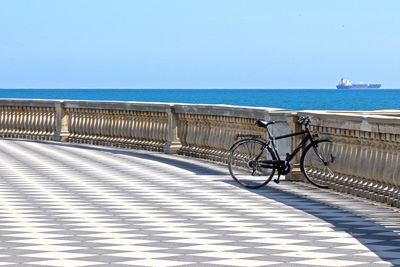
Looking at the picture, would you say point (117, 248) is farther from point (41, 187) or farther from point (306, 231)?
point (41, 187)

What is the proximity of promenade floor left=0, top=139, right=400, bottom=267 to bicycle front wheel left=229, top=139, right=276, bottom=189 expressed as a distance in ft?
0.69

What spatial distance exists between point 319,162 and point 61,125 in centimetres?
1099

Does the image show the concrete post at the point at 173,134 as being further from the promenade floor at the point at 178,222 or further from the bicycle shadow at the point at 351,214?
the bicycle shadow at the point at 351,214

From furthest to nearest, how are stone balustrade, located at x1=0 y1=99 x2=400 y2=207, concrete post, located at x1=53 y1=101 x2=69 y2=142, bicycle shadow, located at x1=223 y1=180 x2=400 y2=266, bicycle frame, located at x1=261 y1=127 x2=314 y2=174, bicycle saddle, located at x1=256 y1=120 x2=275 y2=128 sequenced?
1. concrete post, located at x1=53 y1=101 x2=69 y2=142
2. bicycle saddle, located at x1=256 y1=120 x2=275 y2=128
3. bicycle frame, located at x1=261 y1=127 x2=314 y2=174
4. stone balustrade, located at x1=0 y1=99 x2=400 y2=207
5. bicycle shadow, located at x1=223 y1=180 x2=400 y2=266

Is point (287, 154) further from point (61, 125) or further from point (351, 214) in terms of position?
point (61, 125)

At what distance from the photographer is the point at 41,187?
13.0m

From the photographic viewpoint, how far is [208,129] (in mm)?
17875

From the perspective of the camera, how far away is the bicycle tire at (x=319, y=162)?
13.1 meters

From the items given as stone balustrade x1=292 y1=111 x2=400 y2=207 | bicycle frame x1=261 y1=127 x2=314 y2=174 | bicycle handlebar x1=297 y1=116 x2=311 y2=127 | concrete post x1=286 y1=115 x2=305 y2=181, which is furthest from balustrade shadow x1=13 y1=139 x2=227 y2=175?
stone balustrade x1=292 y1=111 x2=400 y2=207

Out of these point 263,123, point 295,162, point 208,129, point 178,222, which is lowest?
point 178,222

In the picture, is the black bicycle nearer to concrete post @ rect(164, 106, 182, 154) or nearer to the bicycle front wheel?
the bicycle front wheel

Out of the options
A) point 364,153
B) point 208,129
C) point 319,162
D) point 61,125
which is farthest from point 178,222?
point 61,125

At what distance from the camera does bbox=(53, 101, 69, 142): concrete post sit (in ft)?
74.8

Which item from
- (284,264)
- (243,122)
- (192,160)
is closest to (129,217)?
(284,264)
